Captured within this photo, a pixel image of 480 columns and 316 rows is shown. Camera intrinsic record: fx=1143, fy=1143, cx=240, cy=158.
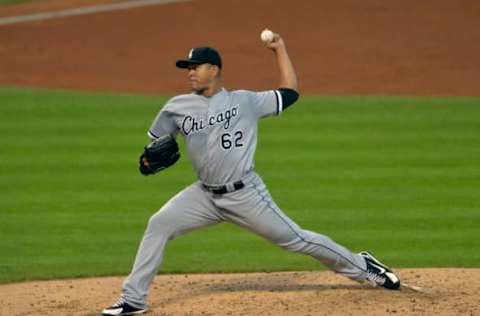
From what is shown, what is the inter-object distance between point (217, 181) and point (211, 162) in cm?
13

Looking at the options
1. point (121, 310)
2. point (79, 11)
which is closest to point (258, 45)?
point (79, 11)

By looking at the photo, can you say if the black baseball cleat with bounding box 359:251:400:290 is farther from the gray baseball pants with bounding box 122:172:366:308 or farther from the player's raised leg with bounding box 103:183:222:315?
the player's raised leg with bounding box 103:183:222:315

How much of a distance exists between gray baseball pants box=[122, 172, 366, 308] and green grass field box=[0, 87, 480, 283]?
133cm

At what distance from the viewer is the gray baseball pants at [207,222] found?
276 inches

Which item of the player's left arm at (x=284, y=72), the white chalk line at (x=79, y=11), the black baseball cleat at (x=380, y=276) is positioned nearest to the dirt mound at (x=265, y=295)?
the black baseball cleat at (x=380, y=276)

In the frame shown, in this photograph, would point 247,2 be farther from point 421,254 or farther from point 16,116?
point 421,254

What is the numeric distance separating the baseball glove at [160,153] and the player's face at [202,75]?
368 millimetres

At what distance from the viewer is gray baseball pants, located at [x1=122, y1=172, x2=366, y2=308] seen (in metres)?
7.02

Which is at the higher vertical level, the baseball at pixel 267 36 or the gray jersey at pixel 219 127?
the baseball at pixel 267 36

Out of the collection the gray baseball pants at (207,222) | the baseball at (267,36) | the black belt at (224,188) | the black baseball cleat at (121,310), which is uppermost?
the baseball at (267,36)

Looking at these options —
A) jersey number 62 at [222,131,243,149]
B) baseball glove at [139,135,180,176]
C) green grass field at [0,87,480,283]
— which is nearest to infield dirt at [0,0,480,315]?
green grass field at [0,87,480,283]

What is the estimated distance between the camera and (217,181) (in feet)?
A: 22.9

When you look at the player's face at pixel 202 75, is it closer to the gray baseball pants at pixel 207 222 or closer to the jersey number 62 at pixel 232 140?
the jersey number 62 at pixel 232 140

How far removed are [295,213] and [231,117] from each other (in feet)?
9.87
